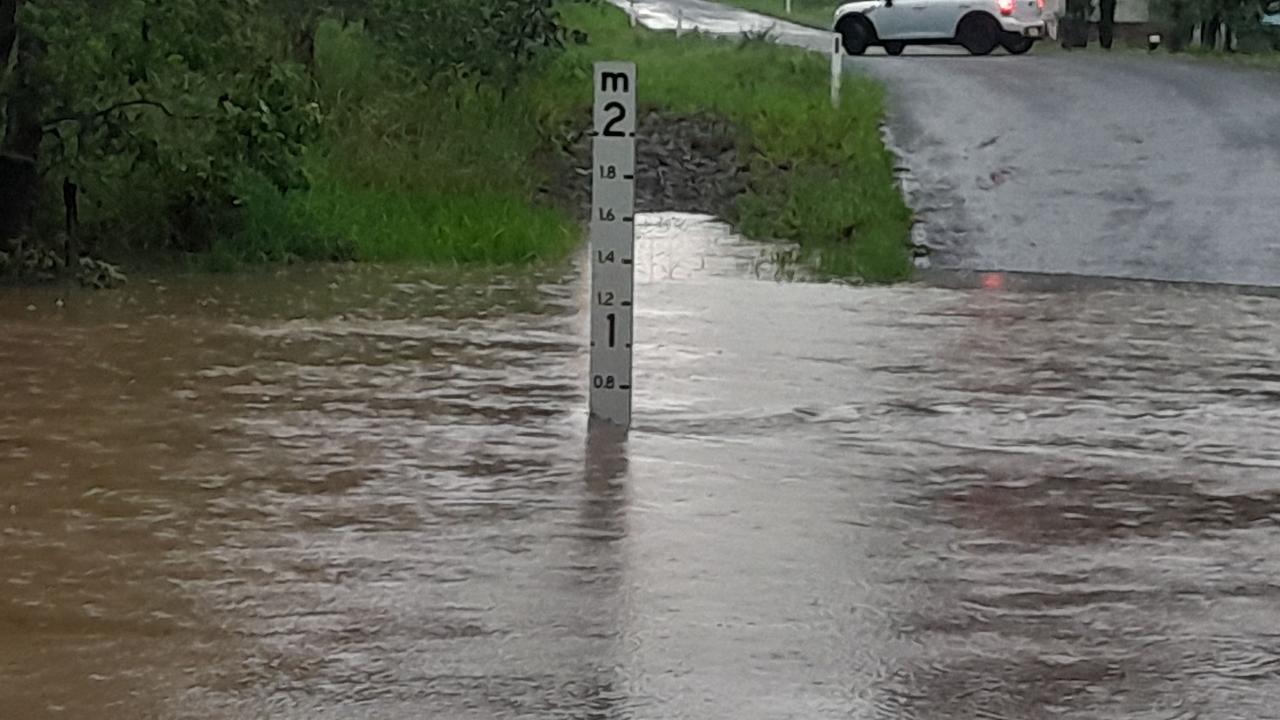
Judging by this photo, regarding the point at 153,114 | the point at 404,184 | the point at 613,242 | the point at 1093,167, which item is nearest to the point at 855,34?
the point at 1093,167

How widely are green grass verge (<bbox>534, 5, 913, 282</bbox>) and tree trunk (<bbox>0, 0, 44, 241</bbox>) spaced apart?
5524 mm

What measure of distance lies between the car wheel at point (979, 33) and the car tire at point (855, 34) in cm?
135

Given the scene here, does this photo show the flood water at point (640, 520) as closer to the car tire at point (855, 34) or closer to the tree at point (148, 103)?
the tree at point (148, 103)

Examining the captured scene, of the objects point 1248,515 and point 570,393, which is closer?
point 1248,515

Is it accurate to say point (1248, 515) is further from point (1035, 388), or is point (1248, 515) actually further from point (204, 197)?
point (204, 197)

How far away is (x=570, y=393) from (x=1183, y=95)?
15573 mm

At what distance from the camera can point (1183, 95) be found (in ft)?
76.4

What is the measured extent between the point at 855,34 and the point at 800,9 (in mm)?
23418

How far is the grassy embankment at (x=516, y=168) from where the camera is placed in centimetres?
1529

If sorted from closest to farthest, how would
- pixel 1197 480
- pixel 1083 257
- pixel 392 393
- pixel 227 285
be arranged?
pixel 1197 480
pixel 392 393
pixel 227 285
pixel 1083 257

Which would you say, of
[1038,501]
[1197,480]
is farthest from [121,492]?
[1197,480]

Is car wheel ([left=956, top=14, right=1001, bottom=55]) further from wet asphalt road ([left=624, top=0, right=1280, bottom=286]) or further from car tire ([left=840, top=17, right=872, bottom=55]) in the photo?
wet asphalt road ([left=624, top=0, right=1280, bottom=286])

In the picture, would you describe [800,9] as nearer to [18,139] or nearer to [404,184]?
[404,184]

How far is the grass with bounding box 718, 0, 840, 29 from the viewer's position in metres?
45.7
